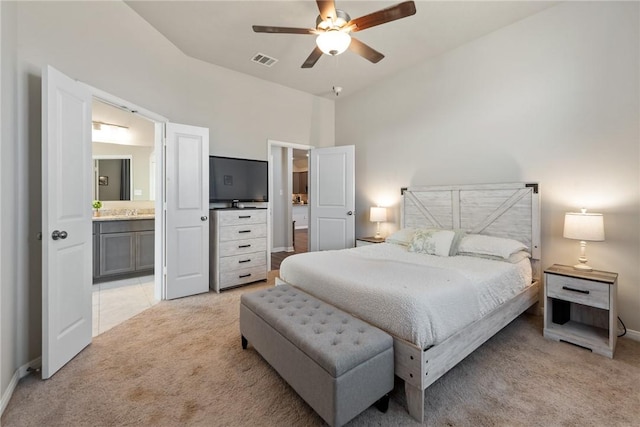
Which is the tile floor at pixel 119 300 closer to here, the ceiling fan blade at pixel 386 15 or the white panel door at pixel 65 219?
the white panel door at pixel 65 219

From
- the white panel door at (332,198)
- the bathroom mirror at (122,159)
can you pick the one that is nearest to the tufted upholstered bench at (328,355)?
the white panel door at (332,198)

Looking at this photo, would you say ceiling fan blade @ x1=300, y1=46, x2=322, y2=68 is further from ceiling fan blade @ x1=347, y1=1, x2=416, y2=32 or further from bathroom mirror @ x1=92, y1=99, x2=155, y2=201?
bathroom mirror @ x1=92, y1=99, x2=155, y2=201

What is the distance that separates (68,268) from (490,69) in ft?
14.7

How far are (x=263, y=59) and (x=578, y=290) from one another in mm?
4186

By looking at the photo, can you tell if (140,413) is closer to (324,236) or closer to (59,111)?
(59,111)

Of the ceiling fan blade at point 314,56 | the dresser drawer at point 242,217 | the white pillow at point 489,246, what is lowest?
the white pillow at point 489,246

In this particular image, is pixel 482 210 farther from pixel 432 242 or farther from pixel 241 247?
pixel 241 247

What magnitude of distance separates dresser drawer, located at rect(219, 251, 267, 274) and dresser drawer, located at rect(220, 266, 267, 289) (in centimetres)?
5

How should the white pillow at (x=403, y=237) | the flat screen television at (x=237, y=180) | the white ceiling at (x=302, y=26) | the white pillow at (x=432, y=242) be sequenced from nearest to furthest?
the white ceiling at (x=302, y=26), the white pillow at (x=432, y=242), the white pillow at (x=403, y=237), the flat screen television at (x=237, y=180)

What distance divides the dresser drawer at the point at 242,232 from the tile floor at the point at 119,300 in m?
1.10

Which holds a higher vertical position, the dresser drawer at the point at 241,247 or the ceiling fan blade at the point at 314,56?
the ceiling fan blade at the point at 314,56

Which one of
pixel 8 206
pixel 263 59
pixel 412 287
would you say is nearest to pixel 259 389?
pixel 412 287

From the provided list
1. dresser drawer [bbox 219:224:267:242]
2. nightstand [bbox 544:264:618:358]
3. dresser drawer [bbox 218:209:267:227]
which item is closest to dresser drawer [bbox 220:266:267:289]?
dresser drawer [bbox 219:224:267:242]

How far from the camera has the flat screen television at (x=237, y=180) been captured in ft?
12.5
